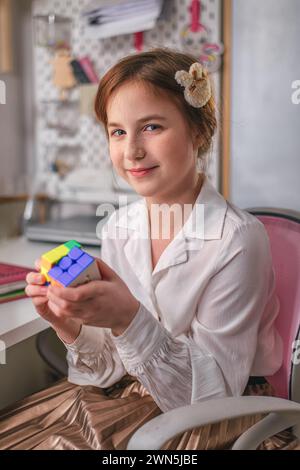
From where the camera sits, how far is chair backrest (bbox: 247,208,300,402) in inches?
35.3

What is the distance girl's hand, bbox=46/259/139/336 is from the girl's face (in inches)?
7.9

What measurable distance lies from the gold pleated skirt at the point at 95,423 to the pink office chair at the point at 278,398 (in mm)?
59

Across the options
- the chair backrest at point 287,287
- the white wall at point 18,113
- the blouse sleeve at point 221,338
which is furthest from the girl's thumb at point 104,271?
the white wall at point 18,113

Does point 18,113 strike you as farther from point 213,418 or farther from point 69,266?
point 213,418

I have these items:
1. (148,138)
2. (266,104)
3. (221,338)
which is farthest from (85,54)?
(221,338)

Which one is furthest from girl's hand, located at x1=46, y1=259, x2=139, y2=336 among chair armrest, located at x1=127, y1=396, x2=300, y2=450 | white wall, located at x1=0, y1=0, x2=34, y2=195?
white wall, located at x1=0, y1=0, x2=34, y2=195

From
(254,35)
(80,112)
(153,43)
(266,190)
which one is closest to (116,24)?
(153,43)

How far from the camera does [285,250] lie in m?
0.95

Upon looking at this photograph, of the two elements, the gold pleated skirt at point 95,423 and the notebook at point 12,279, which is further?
the notebook at point 12,279

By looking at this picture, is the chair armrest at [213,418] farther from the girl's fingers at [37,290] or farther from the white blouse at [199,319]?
the girl's fingers at [37,290]

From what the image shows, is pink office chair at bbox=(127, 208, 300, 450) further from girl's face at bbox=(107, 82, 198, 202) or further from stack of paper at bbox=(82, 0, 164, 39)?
stack of paper at bbox=(82, 0, 164, 39)

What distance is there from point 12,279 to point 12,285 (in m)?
0.01

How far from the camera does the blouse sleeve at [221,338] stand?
2.57ft

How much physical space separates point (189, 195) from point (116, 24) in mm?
676
